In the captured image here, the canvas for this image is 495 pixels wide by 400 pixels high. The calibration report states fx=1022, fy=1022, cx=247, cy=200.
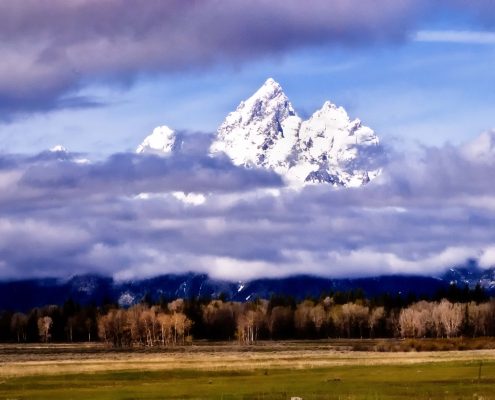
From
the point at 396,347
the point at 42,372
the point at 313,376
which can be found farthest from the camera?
the point at 396,347

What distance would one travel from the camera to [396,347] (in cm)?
17525

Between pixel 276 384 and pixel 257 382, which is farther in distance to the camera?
pixel 257 382

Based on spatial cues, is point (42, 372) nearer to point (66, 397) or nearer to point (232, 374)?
point (232, 374)

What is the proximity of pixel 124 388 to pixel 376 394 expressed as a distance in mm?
24540

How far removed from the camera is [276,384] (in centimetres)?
8300

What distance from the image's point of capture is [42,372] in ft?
354

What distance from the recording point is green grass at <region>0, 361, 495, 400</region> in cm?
7219

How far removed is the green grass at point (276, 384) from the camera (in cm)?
7219

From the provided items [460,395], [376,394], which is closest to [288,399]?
[376,394]

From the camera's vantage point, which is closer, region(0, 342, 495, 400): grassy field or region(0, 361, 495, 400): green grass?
region(0, 361, 495, 400): green grass

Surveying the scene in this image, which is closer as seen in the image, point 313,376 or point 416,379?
point 416,379

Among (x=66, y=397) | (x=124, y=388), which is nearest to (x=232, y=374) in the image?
(x=124, y=388)

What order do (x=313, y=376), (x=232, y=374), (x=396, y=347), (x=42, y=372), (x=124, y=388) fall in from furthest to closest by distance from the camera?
(x=396, y=347) < (x=42, y=372) < (x=232, y=374) < (x=313, y=376) < (x=124, y=388)

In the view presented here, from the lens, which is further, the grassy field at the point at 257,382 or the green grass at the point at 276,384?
the grassy field at the point at 257,382
